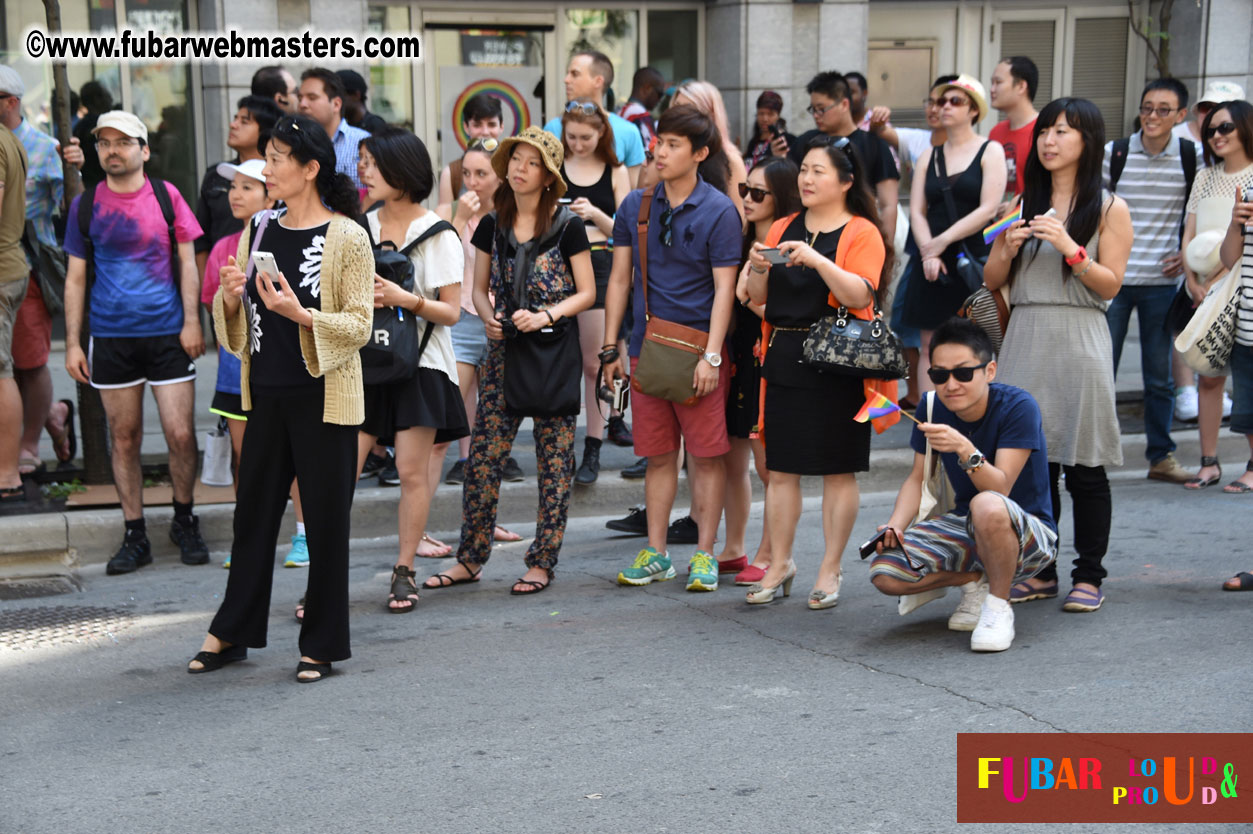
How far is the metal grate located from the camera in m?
5.56

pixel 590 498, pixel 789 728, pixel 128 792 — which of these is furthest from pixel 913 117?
pixel 128 792

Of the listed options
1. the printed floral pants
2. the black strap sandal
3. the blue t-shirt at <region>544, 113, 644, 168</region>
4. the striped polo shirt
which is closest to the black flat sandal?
the black strap sandal

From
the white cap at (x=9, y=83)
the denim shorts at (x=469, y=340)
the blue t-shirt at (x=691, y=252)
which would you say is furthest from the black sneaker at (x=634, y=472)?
the white cap at (x=9, y=83)

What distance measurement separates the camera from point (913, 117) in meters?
13.4

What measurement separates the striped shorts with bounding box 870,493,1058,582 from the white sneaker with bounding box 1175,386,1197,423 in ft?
13.7

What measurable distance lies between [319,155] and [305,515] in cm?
126

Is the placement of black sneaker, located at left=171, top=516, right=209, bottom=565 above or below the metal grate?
above

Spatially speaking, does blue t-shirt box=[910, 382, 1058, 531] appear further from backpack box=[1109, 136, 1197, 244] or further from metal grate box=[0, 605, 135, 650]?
metal grate box=[0, 605, 135, 650]

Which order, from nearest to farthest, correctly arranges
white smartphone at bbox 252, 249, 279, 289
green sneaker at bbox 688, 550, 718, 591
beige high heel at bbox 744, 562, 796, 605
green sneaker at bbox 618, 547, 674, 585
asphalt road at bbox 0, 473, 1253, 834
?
asphalt road at bbox 0, 473, 1253, 834 < white smartphone at bbox 252, 249, 279, 289 < beige high heel at bbox 744, 562, 796, 605 < green sneaker at bbox 688, 550, 718, 591 < green sneaker at bbox 618, 547, 674, 585

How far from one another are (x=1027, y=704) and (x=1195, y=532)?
281 centimetres

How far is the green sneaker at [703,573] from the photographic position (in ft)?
19.8

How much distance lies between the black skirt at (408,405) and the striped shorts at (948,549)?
6.20 feet

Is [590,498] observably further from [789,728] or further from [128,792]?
[128,792]

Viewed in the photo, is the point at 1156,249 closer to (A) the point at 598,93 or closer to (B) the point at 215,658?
(A) the point at 598,93
